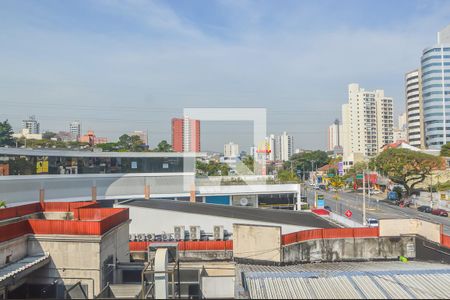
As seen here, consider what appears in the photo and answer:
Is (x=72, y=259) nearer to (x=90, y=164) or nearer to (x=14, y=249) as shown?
(x=14, y=249)

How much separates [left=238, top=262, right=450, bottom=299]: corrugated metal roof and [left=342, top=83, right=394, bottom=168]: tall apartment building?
112 metres

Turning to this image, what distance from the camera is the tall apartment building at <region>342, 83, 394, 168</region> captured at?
114 meters

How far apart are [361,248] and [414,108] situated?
9016 cm

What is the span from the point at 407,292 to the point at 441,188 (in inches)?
1711

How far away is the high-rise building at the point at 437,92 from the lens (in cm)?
7869

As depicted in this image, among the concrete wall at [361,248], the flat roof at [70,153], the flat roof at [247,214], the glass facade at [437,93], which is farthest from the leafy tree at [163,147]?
the glass facade at [437,93]

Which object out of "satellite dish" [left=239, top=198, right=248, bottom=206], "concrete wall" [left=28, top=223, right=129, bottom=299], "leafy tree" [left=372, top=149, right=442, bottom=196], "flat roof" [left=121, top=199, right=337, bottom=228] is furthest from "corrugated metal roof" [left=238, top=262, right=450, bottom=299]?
"leafy tree" [left=372, top=149, right=442, bottom=196]

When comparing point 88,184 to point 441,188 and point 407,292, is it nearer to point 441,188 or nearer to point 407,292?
point 407,292

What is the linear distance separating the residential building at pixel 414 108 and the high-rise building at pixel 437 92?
7.37m

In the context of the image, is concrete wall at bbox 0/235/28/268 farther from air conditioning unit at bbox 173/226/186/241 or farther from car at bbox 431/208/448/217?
car at bbox 431/208/448/217

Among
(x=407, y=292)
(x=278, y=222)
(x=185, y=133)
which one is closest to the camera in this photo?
(x=407, y=292)

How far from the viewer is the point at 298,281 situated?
7.76m

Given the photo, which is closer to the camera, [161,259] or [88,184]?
[161,259]

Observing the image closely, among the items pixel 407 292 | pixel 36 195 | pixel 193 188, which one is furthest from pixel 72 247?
pixel 193 188
